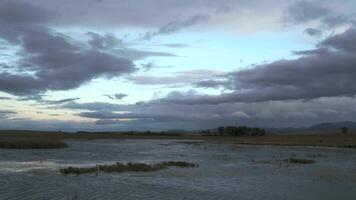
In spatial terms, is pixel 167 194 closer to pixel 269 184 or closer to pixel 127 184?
pixel 127 184

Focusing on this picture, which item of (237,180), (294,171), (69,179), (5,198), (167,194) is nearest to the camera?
(5,198)

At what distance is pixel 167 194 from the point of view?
1238 inches

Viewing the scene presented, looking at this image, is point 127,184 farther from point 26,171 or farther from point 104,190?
point 26,171

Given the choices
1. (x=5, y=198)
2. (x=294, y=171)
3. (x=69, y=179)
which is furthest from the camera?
(x=294, y=171)

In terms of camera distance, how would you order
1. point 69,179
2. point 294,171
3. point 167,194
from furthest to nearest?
point 294,171, point 69,179, point 167,194

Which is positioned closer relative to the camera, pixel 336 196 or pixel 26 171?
pixel 336 196

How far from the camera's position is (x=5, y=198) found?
2811cm

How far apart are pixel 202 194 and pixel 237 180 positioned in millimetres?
9416

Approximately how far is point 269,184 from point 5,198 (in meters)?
20.3

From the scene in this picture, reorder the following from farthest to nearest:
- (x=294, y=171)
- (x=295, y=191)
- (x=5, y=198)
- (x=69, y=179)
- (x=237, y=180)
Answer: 1. (x=294, y=171)
2. (x=237, y=180)
3. (x=69, y=179)
4. (x=295, y=191)
5. (x=5, y=198)

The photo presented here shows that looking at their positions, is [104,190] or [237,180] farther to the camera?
[237,180]

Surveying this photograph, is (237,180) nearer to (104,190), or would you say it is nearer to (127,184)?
(127,184)

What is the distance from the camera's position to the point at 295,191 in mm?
34594

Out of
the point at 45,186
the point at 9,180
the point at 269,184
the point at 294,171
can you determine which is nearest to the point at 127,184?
the point at 45,186
